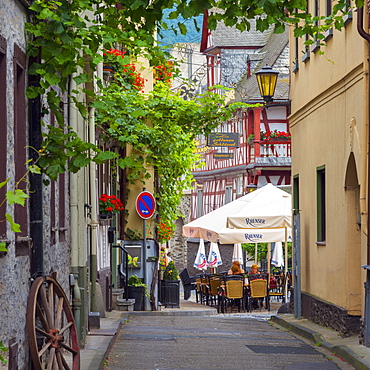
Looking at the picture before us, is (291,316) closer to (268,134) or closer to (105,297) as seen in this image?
(105,297)

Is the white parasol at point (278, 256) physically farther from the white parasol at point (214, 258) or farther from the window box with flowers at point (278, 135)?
the window box with flowers at point (278, 135)

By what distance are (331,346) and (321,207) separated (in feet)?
14.0

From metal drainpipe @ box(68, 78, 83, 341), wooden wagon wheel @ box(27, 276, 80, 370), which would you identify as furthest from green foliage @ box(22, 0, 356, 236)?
metal drainpipe @ box(68, 78, 83, 341)

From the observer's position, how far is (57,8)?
8062 mm

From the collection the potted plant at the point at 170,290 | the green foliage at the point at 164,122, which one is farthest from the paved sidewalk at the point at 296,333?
the potted plant at the point at 170,290

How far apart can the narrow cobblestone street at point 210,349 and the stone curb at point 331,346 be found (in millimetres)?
136

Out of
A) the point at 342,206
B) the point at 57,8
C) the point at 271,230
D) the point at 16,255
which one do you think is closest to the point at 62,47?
the point at 57,8

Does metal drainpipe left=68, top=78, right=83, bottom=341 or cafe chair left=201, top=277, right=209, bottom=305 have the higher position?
metal drainpipe left=68, top=78, right=83, bottom=341

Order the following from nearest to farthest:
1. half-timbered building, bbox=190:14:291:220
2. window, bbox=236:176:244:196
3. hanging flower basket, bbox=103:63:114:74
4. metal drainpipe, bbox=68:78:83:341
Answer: metal drainpipe, bbox=68:78:83:341 → hanging flower basket, bbox=103:63:114:74 → half-timbered building, bbox=190:14:291:220 → window, bbox=236:176:244:196

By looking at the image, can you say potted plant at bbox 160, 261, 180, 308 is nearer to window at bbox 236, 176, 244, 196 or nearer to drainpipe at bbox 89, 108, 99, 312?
drainpipe at bbox 89, 108, 99, 312

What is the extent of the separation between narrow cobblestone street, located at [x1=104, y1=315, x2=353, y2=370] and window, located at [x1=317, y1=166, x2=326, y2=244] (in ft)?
6.28

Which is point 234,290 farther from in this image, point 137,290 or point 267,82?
point 267,82

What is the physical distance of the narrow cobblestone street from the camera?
11.6 metres

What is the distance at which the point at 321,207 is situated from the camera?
17250mm
